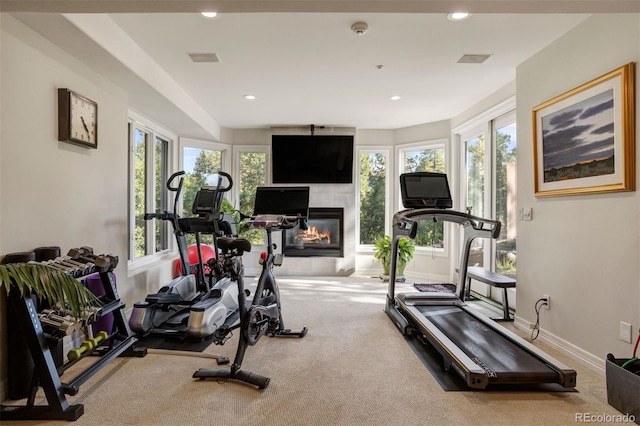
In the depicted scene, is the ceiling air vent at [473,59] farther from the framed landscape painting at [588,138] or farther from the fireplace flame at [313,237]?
the fireplace flame at [313,237]

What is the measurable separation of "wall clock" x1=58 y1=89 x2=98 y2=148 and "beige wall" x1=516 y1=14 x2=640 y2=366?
3910mm

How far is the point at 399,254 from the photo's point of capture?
579cm

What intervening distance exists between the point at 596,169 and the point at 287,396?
266 cm

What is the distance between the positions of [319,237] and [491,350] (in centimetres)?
413

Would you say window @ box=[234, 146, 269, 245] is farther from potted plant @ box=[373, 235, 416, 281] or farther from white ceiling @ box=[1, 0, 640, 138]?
potted plant @ box=[373, 235, 416, 281]

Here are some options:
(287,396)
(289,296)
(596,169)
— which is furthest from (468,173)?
(287,396)

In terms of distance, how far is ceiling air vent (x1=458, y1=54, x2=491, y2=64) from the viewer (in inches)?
134

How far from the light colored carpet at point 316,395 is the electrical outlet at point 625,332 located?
35 centimetres

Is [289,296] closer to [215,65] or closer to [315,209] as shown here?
[315,209]

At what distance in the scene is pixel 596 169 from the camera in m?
2.54

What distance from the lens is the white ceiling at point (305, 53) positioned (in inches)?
104

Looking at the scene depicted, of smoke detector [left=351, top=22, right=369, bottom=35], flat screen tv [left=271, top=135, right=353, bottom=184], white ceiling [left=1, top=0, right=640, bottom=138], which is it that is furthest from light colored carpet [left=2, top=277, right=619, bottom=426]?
flat screen tv [left=271, top=135, right=353, bottom=184]

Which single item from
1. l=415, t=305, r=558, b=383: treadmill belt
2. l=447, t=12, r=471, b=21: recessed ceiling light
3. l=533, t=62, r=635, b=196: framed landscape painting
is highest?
l=447, t=12, r=471, b=21: recessed ceiling light

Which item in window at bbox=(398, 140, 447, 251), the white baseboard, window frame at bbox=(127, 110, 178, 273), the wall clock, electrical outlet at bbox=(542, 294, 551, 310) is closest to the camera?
the white baseboard
